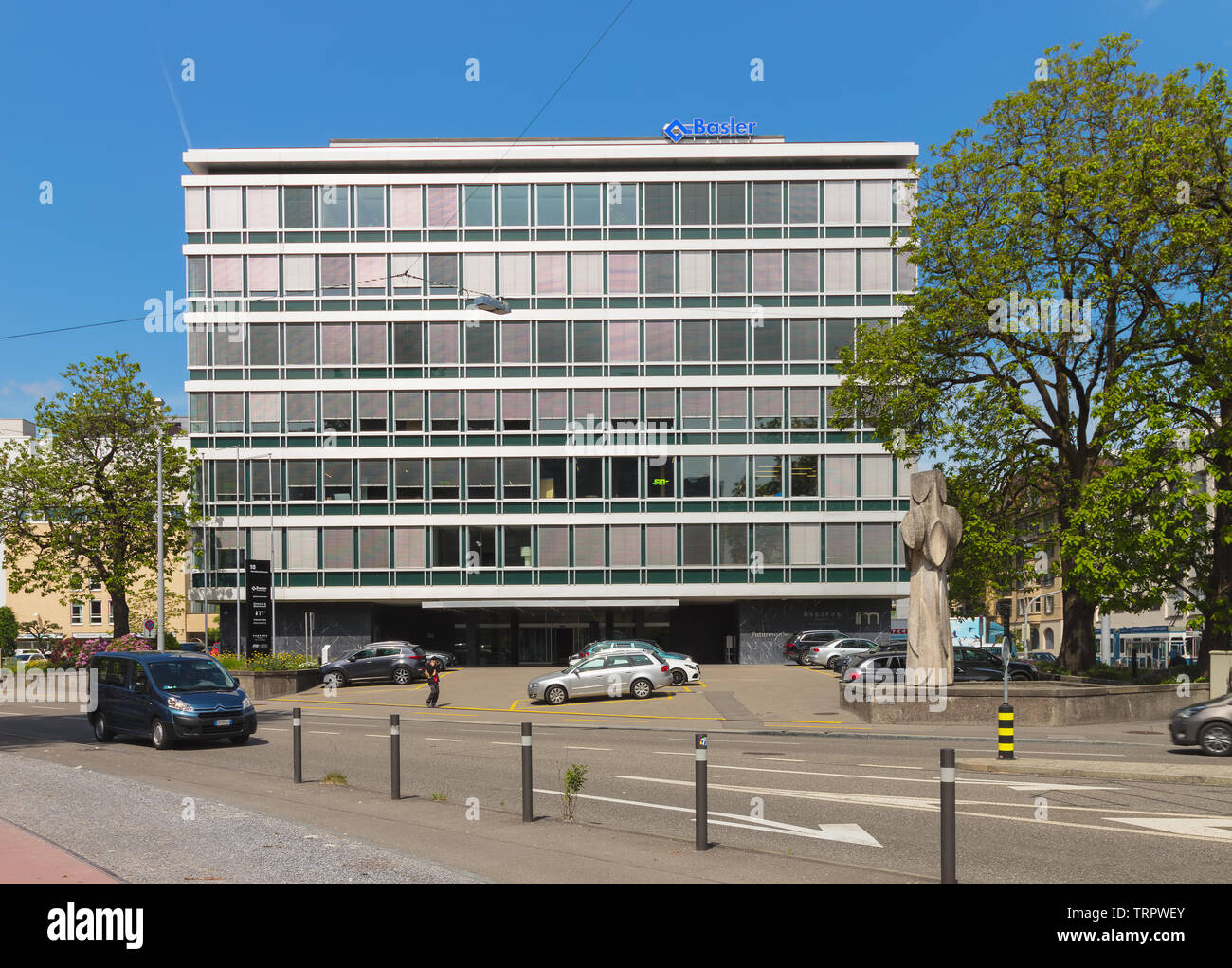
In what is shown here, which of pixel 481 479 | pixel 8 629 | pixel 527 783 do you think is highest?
pixel 481 479

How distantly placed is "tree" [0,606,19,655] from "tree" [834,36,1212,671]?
8509 cm

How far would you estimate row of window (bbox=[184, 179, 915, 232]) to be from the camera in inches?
2149

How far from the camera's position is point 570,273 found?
5450 centimetres

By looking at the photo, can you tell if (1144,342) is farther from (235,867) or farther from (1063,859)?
(235,867)

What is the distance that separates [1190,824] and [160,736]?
17103mm

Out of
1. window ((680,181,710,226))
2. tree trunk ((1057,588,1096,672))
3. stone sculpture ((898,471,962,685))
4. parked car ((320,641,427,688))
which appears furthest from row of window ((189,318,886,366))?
stone sculpture ((898,471,962,685))

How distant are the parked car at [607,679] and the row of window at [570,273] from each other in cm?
2466

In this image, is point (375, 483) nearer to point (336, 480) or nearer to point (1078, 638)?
point (336, 480)

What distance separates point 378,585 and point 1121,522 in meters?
35.1

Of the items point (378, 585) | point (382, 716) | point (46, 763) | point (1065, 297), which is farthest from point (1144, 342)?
point (378, 585)

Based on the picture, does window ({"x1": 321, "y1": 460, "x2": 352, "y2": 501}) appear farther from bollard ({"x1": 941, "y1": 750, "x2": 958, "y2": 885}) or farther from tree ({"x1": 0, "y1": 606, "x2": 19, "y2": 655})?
tree ({"x1": 0, "y1": 606, "x2": 19, "y2": 655})

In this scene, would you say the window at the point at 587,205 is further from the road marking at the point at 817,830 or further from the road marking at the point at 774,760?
the road marking at the point at 817,830

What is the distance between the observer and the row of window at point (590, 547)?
175 ft
